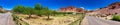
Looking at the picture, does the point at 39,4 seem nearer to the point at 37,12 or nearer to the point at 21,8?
the point at 21,8

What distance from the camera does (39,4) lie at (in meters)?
161

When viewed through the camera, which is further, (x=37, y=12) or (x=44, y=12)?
(x=37, y=12)

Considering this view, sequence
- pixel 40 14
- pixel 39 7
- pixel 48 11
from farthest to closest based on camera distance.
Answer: pixel 39 7 → pixel 40 14 → pixel 48 11

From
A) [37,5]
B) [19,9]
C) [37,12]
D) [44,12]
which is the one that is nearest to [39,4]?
[37,5]

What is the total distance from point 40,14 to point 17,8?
190 feet

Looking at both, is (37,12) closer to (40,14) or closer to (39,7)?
(40,14)

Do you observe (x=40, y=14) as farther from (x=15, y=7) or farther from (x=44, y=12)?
(x=15, y=7)

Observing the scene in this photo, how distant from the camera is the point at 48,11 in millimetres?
99250

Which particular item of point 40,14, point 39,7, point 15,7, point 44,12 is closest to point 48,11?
point 44,12

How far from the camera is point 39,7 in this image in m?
158

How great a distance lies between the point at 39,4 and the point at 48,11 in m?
62.1

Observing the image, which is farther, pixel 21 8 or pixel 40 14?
pixel 21 8

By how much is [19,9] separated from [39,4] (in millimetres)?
13258

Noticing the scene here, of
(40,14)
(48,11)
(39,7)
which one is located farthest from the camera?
(39,7)
